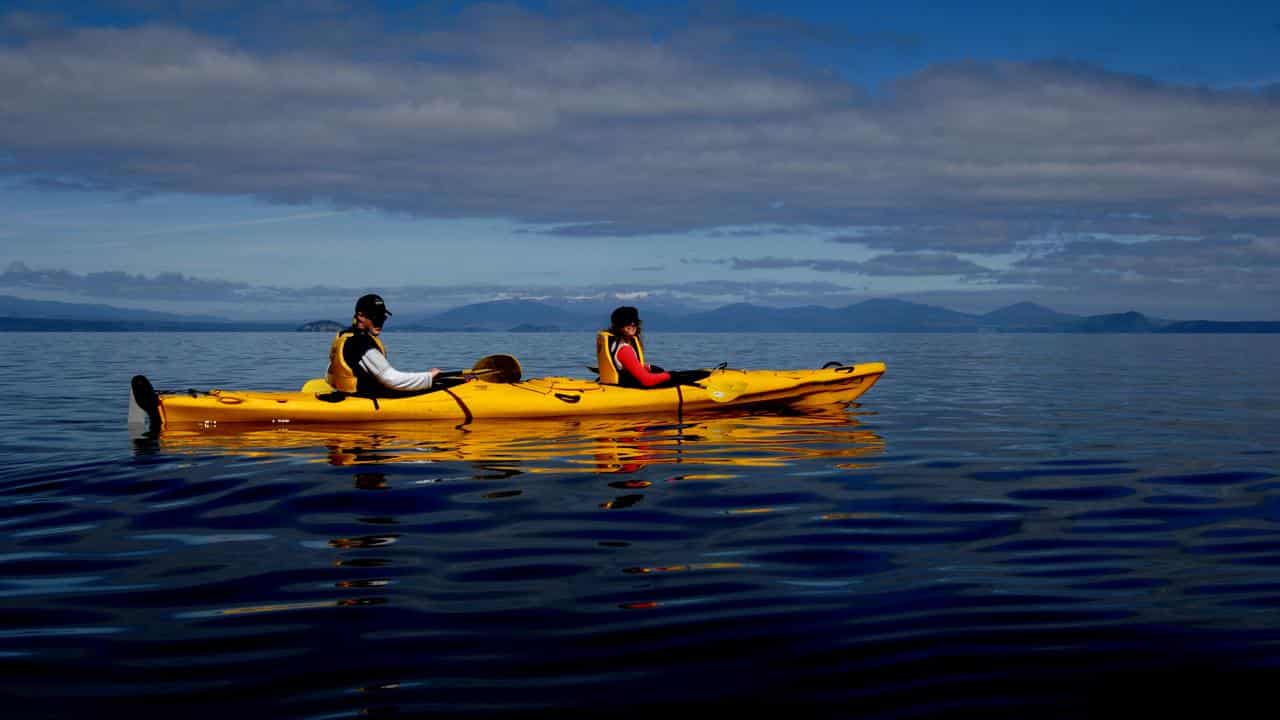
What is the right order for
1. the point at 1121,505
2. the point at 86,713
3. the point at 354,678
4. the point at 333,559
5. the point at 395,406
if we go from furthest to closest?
the point at 395,406, the point at 1121,505, the point at 333,559, the point at 354,678, the point at 86,713

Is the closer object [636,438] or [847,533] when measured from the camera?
[847,533]

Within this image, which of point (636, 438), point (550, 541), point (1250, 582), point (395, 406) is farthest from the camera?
point (395, 406)

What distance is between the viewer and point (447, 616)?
467 centimetres

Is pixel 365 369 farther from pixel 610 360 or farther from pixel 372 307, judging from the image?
pixel 610 360

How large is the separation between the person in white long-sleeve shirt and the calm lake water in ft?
6.58

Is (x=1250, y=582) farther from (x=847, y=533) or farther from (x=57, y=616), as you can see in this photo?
(x=57, y=616)

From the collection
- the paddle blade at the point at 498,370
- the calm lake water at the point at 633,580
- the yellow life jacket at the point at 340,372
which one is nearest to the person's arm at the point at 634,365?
the paddle blade at the point at 498,370

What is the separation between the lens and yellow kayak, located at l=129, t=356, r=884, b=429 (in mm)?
13141

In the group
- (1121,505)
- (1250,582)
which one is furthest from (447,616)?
(1121,505)

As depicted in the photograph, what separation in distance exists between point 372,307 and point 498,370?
310cm

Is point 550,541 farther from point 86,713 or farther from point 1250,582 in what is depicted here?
point 1250,582

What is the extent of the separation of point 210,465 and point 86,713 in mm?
6874

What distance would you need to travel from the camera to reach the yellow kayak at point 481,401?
13141 mm

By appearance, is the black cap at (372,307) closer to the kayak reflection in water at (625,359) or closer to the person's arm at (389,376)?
the person's arm at (389,376)
